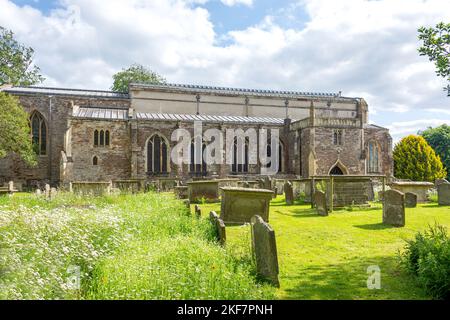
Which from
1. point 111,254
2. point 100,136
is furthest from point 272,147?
point 111,254

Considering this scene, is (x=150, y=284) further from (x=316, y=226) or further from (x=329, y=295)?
(x=316, y=226)

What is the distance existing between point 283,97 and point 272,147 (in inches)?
325

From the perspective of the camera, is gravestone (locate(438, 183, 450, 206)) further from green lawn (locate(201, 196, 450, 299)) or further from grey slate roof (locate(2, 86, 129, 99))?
grey slate roof (locate(2, 86, 129, 99))

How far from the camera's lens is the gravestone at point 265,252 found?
4848 mm

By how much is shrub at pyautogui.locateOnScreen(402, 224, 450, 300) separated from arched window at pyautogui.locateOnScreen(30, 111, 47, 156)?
2842 centimetres

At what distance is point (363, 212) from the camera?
12.6 m

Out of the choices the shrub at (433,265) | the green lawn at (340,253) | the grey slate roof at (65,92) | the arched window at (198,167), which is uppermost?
the grey slate roof at (65,92)

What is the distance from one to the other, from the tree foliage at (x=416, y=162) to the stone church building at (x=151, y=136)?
3.68 meters

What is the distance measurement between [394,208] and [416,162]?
2758 centimetres

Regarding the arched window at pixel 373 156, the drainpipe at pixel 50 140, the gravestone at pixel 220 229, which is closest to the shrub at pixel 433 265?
the gravestone at pixel 220 229

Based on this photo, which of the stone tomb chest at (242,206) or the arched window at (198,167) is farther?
the arched window at (198,167)

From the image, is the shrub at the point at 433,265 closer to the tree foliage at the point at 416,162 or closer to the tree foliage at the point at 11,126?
the tree foliage at the point at 11,126

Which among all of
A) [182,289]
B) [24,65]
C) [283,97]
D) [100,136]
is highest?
[24,65]

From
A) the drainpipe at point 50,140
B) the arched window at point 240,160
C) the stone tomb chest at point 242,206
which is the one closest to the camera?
the stone tomb chest at point 242,206
